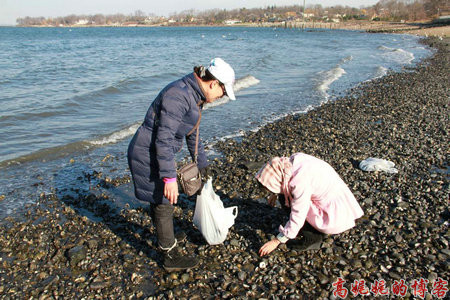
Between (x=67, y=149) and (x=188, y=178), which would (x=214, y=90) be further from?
(x=67, y=149)

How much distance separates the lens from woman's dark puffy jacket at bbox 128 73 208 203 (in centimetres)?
344

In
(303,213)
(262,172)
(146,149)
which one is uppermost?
(146,149)

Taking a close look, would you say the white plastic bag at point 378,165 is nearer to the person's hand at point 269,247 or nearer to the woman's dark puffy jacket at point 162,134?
the person's hand at point 269,247

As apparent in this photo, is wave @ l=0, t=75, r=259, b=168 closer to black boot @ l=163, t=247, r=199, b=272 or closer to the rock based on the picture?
the rock

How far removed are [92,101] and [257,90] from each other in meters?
8.32

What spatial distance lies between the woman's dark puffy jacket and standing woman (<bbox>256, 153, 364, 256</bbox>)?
1140mm

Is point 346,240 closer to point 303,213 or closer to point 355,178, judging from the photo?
point 303,213

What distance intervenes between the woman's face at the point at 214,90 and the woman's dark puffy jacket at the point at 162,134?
80 millimetres

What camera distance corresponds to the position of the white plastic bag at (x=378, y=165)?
678 centimetres

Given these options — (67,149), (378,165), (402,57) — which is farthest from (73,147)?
(402,57)

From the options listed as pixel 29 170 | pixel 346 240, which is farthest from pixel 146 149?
pixel 29 170

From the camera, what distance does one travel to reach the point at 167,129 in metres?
3.45

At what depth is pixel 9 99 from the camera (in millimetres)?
14797

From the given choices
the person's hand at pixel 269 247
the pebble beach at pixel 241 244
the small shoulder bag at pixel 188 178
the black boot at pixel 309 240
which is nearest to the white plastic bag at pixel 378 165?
the pebble beach at pixel 241 244
